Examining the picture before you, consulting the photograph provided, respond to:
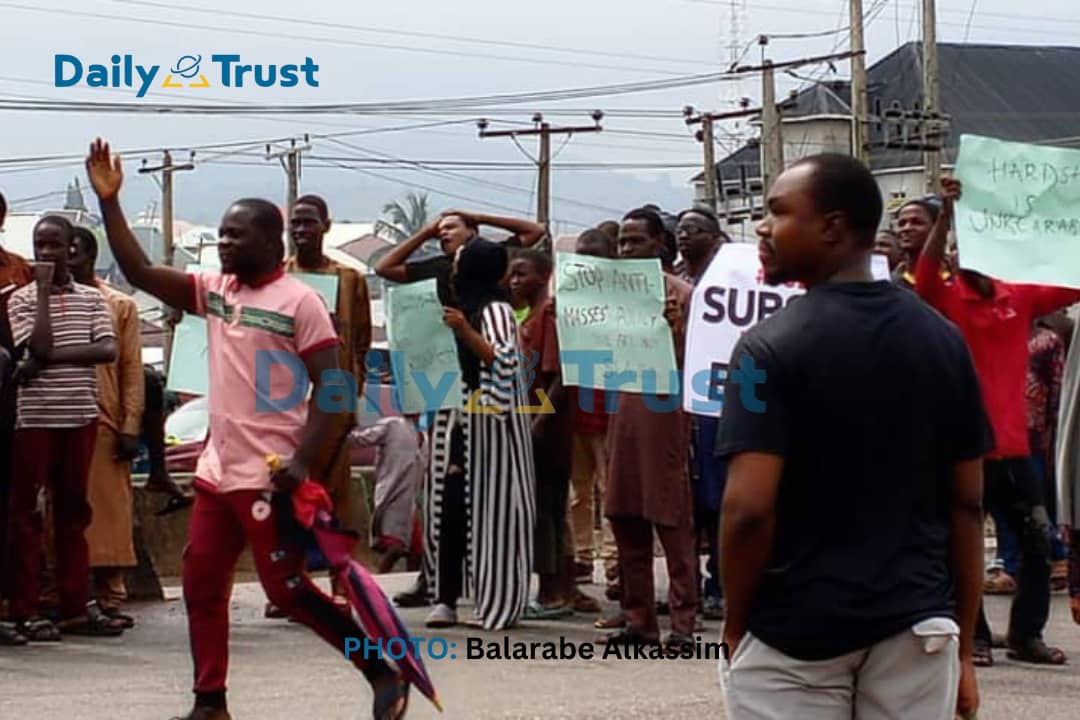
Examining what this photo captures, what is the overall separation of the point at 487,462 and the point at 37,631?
223 centimetres

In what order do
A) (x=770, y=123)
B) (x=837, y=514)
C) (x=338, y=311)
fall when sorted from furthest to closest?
(x=770, y=123) → (x=338, y=311) → (x=837, y=514)

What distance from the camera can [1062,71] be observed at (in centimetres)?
7269

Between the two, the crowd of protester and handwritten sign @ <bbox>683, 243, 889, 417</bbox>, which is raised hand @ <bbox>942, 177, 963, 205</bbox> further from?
handwritten sign @ <bbox>683, 243, 889, 417</bbox>

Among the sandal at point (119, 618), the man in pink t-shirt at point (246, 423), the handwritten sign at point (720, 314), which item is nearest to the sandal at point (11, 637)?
the sandal at point (119, 618)

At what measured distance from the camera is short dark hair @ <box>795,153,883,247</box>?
4305mm

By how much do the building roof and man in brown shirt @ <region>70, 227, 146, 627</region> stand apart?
5577cm

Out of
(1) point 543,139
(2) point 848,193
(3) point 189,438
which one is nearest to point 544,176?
(1) point 543,139

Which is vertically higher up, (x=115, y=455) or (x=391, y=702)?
(x=115, y=455)

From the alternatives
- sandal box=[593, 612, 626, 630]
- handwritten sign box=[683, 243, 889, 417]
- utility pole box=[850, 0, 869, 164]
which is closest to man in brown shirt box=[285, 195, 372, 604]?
A: sandal box=[593, 612, 626, 630]

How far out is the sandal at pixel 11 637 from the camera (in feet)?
30.0

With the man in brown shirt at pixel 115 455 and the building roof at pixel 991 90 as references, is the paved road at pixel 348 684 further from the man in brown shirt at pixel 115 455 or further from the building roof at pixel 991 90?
the building roof at pixel 991 90

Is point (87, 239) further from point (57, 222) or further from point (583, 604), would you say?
point (583, 604)

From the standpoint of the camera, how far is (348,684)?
8188 millimetres

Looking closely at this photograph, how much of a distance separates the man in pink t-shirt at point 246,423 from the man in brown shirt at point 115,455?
3069mm
